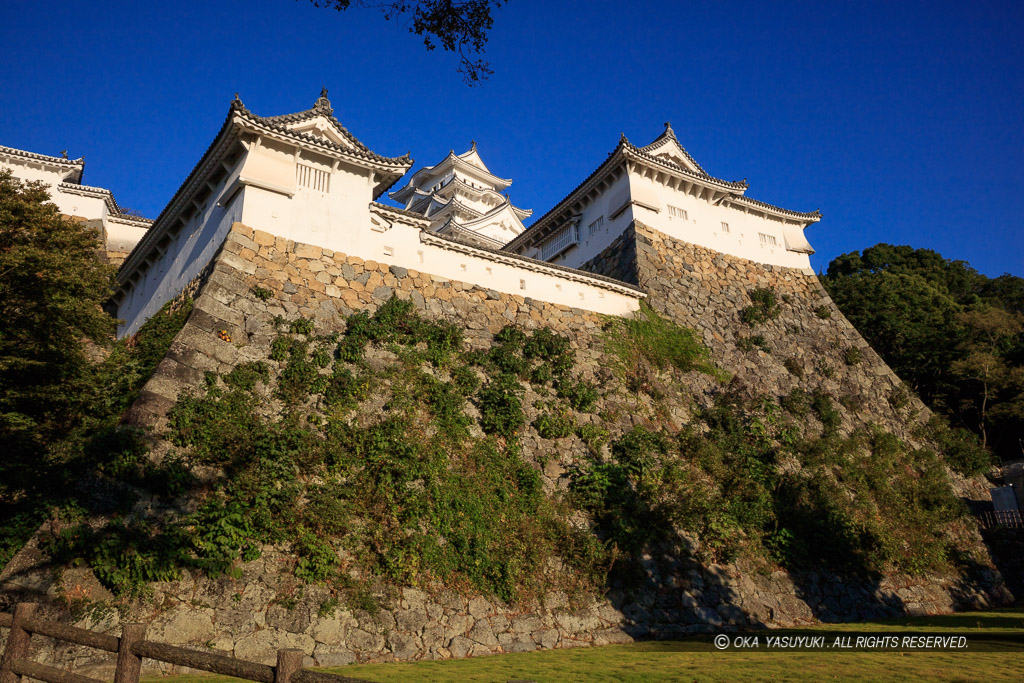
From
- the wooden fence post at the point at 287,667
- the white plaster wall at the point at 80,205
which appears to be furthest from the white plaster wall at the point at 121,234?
the wooden fence post at the point at 287,667

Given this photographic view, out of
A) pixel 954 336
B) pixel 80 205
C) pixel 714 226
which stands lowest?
pixel 954 336

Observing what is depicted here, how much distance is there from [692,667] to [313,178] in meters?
13.7

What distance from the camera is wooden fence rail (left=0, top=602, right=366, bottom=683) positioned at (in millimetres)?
4637

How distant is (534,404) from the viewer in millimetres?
15250

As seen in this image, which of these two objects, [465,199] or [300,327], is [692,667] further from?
[465,199]

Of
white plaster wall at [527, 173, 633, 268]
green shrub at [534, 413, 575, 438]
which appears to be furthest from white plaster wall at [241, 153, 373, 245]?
white plaster wall at [527, 173, 633, 268]

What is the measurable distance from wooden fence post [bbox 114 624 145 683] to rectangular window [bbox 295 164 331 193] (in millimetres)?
12201

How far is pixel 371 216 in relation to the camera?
16281 millimetres

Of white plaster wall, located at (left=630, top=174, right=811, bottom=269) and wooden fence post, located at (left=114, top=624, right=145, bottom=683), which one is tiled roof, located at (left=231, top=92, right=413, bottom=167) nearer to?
white plaster wall, located at (left=630, top=174, right=811, bottom=269)

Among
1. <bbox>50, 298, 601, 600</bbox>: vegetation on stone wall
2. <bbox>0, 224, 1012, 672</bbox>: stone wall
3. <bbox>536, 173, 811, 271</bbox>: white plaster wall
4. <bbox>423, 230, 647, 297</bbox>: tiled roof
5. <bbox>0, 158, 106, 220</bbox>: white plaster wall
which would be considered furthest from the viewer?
<bbox>0, 158, 106, 220</bbox>: white plaster wall

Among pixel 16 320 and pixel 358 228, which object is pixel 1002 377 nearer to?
pixel 358 228

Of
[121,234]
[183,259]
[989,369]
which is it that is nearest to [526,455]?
[183,259]

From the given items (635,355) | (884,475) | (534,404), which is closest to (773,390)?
(884,475)

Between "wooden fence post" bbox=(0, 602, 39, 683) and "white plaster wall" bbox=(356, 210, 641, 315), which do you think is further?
"white plaster wall" bbox=(356, 210, 641, 315)
